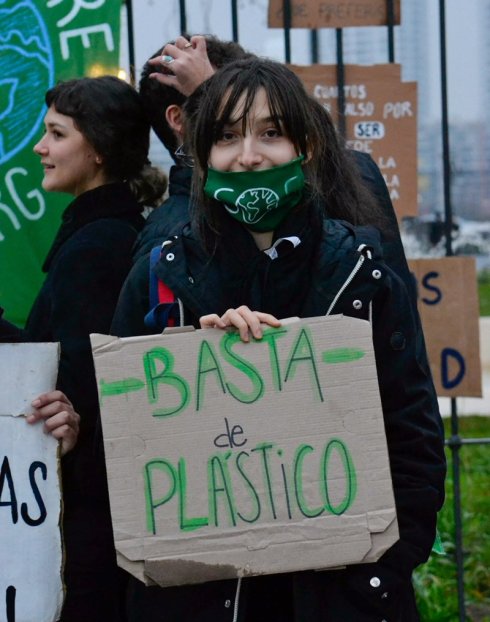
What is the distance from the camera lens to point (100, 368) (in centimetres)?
217

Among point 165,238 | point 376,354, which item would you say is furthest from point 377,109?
point 376,354

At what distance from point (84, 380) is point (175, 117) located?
72 cm

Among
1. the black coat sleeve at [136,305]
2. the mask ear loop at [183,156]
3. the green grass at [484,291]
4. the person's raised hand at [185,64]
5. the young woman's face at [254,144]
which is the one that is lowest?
the green grass at [484,291]

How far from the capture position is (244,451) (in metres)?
2.16

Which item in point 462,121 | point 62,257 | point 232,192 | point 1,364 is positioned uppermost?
point 232,192

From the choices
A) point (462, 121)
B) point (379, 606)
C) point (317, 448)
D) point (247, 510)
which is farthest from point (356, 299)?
point (462, 121)

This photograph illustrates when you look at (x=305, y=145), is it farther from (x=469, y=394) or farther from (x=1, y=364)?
(x=469, y=394)

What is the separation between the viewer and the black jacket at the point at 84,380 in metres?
2.82

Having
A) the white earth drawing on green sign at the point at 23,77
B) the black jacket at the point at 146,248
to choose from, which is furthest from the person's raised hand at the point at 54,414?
the white earth drawing on green sign at the point at 23,77

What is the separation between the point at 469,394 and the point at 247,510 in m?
1.89

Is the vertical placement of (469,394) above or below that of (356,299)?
below

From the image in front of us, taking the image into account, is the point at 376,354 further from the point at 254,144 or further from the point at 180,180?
the point at 180,180

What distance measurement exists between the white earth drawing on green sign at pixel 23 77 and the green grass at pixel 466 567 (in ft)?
7.39

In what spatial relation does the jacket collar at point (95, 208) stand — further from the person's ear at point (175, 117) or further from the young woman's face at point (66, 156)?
the person's ear at point (175, 117)
